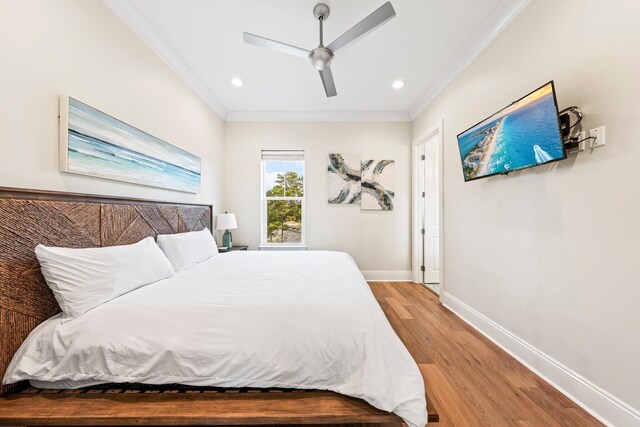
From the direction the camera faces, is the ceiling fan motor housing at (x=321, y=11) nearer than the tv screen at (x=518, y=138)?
No

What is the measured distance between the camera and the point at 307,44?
7.86ft

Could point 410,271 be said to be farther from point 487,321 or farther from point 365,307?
point 365,307

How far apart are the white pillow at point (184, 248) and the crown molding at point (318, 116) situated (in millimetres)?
2240

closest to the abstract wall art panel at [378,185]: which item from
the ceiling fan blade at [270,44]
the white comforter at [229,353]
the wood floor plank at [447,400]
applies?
the ceiling fan blade at [270,44]

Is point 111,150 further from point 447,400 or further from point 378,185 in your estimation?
point 378,185

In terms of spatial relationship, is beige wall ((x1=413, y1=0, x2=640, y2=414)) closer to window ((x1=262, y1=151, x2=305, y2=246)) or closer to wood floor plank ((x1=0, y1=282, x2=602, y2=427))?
wood floor plank ((x1=0, y1=282, x2=602, y2=427))

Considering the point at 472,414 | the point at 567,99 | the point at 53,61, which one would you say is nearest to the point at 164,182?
the point at 53,61

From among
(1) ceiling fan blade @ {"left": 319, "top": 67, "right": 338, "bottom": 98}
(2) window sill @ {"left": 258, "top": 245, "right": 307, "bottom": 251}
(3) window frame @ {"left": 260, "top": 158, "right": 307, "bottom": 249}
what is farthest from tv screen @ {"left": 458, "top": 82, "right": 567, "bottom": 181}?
(2) window sill @ {"left": 258, "top": 245, "right": 307, "bottom": 251}

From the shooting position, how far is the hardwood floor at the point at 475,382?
1.36 meters

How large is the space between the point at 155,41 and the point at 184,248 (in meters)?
1.94

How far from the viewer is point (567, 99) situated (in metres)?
1.53

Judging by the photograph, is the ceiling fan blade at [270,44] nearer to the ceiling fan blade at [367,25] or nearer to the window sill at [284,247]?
the ceiling fan blade at [367,25]

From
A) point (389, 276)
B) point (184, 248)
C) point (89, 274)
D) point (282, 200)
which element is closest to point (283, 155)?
point (282, 200)

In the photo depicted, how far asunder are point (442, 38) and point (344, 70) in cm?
102
